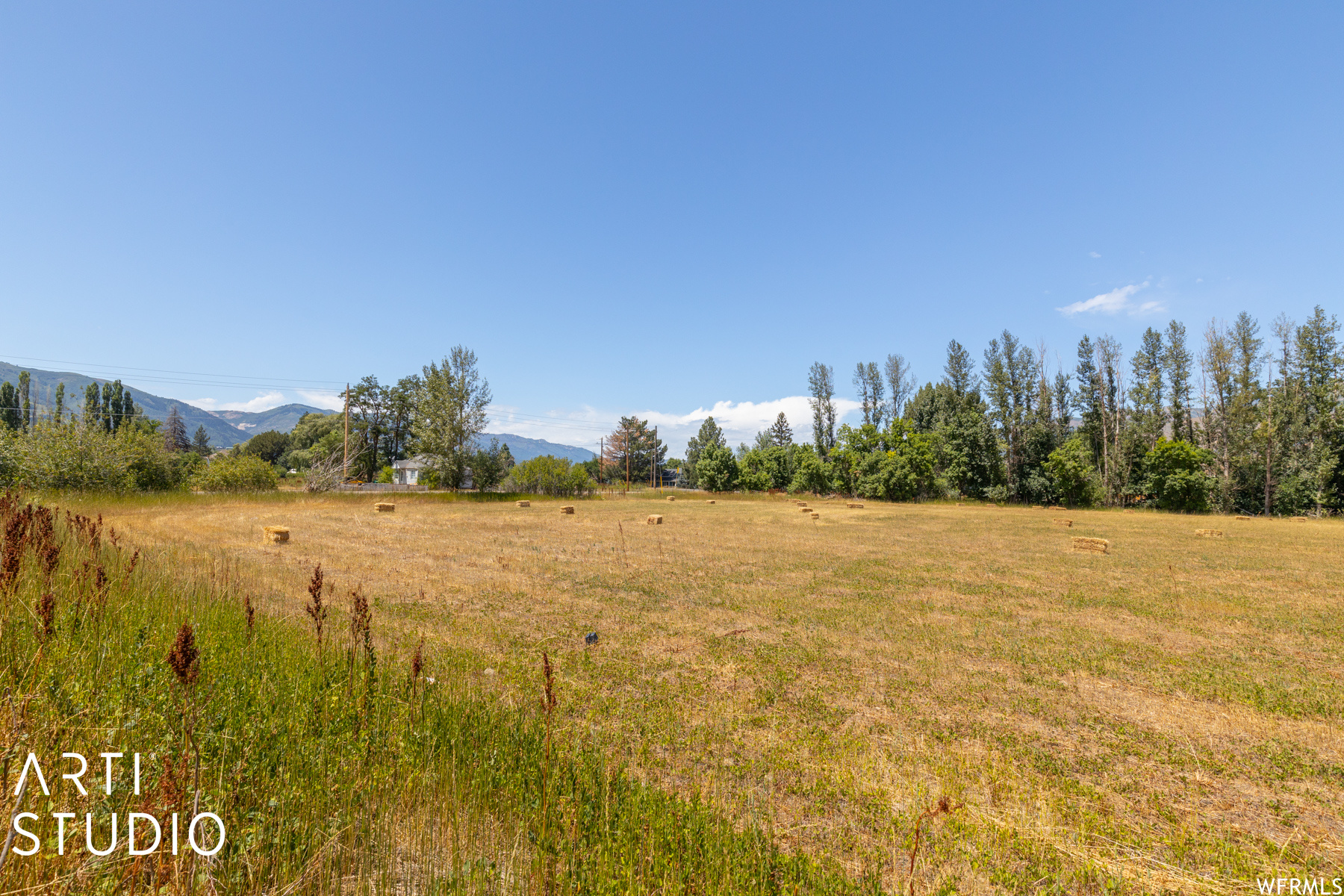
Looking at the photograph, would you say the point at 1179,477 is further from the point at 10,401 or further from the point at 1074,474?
the point at 10,401

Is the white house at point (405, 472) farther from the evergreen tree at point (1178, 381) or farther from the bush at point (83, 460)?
the evergreen tree at point (1178, 381)

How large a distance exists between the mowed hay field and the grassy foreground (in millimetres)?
916

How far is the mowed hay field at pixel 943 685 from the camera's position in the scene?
3764 mm

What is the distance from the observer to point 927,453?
178 ft

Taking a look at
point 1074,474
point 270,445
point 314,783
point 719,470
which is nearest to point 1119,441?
point 1074,474

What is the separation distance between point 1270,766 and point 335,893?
7.74 metres

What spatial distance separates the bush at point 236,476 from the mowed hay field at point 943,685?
67.0 ft

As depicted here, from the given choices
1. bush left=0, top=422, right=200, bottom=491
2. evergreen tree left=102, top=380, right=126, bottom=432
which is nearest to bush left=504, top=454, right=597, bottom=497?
bush left=0, top=422, right=200, bottom=491

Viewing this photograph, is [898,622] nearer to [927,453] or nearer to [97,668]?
[97,668]

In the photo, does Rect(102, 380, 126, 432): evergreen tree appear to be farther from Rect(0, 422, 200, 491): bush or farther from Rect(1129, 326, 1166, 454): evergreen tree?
Rect(1129, 326, 1166, 454): evergreen tree

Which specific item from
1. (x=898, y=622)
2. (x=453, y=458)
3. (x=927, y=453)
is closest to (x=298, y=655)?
(x=898, y=622)

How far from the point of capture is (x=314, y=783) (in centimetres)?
308
